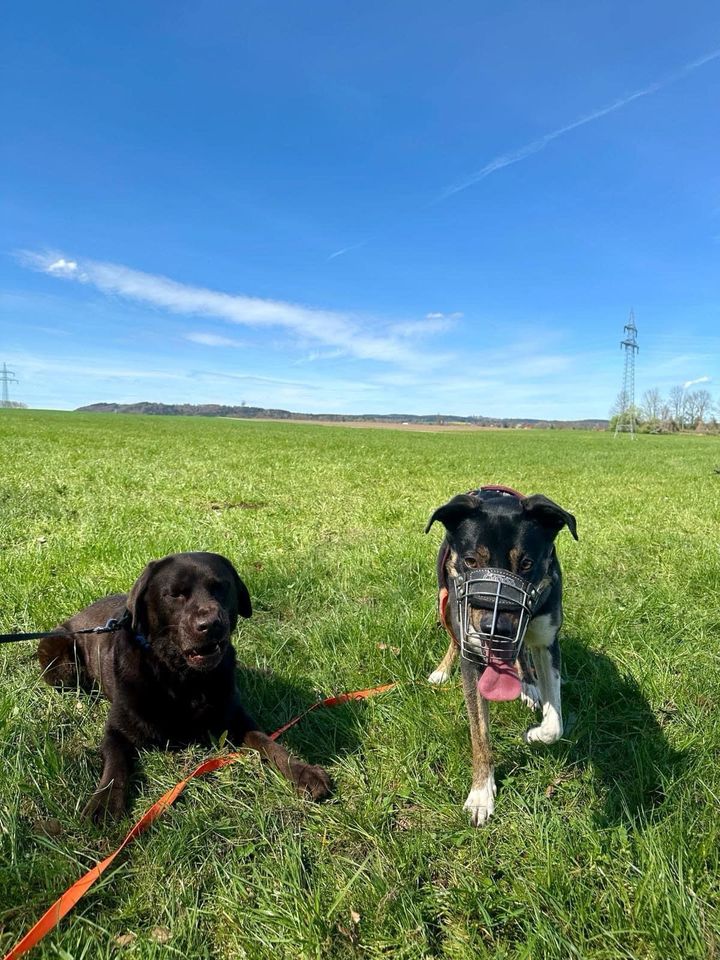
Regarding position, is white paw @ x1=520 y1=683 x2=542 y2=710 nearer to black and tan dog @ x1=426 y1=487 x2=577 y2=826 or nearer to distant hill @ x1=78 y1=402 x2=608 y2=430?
black and tan dog @ x1=426 y1=487 x2=577 y2=826

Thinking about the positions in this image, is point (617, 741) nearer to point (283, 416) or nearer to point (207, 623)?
point (207, 623)

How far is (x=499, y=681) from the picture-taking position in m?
2.66

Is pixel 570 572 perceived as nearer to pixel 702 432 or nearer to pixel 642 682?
pixel 642 682

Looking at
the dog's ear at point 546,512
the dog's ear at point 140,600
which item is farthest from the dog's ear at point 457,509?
the dog's ear at point 140,600

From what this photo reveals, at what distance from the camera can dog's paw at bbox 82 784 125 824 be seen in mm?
2701

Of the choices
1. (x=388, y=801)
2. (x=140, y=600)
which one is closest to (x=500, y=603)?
(x=388, y=801)

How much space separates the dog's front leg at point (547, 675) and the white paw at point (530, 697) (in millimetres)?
345

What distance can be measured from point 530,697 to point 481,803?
101cm

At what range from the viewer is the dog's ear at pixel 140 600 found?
130 inches

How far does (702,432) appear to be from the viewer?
11862 cm

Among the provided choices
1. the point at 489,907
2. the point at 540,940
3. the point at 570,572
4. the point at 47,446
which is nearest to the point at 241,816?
the point at 489,907

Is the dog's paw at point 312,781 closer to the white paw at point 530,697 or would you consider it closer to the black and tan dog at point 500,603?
the black and tan dog at point 500,603

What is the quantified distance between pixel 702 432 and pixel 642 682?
136 metres

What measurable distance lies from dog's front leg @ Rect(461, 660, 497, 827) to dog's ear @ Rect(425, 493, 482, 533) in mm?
833
